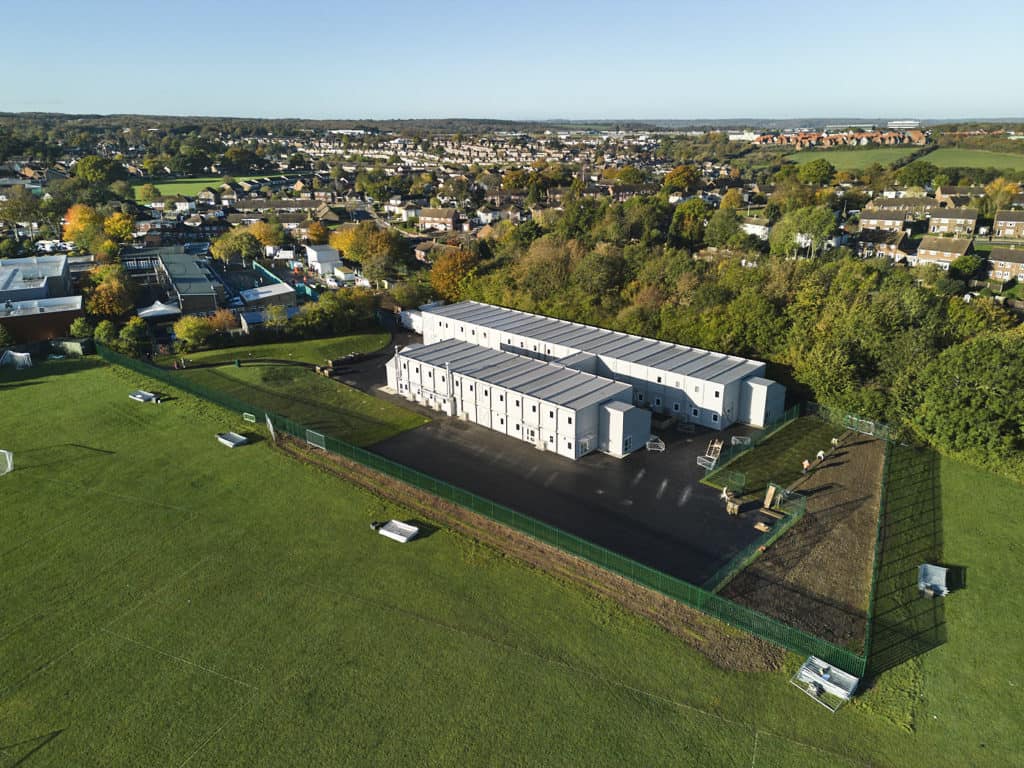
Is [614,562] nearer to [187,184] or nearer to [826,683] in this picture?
[826,683]

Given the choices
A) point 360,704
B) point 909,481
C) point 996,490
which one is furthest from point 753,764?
point 996,490

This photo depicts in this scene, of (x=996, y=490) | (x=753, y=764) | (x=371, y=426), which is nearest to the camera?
(x=753, y=764)

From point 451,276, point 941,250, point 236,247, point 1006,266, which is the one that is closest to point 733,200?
point 941,250

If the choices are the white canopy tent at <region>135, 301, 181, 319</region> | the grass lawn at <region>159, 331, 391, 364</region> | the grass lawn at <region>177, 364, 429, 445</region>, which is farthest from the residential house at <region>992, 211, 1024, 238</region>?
the white canopy tent at <region>135, 301, 181, 319</region>

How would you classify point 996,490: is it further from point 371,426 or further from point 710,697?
point 371,426

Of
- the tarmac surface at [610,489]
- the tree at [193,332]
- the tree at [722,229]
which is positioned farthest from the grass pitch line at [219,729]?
the tree at [722,229]

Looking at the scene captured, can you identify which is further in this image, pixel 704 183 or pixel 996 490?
pixel 704 183
